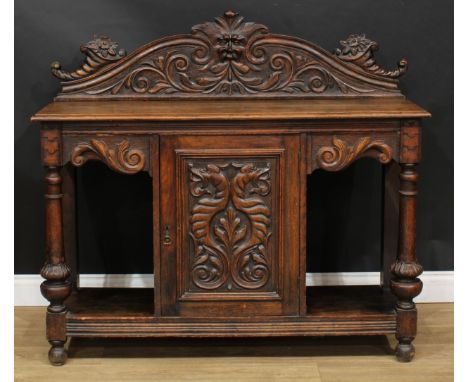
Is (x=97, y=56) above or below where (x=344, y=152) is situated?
above

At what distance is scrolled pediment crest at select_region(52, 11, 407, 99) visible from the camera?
4.01 meters

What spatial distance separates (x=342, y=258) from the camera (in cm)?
441

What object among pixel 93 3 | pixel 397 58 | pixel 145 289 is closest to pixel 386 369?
pixel 145 289

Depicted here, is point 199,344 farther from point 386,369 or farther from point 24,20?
point 24,20

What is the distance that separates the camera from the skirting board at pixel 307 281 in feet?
14.4

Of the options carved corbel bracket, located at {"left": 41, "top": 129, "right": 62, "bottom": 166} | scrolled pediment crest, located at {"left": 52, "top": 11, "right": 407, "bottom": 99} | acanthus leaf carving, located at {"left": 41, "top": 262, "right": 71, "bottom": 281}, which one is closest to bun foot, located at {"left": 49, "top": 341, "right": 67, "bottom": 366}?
acanthus leaf carving, located at {"left": 41, "top": 262, "right": 71, "bottom": 281}

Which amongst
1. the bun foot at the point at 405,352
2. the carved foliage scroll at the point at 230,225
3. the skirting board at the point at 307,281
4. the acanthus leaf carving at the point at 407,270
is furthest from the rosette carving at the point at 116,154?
the bun foot at the point at 405,352

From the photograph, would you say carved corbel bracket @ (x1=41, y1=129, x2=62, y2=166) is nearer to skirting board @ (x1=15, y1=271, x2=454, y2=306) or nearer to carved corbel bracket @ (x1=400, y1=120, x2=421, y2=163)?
skirting board @ (x1=15, y1=271, x2=454, y2=306)

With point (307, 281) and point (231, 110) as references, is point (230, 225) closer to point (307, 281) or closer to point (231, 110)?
point (231, 110)

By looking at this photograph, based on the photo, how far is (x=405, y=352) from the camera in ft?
12.5

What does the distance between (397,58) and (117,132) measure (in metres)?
1.30

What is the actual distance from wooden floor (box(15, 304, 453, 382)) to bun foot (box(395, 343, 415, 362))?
31 mm

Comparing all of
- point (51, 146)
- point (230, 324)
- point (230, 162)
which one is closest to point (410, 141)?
point (230, 162)

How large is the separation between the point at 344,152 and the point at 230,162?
16.1 inches
